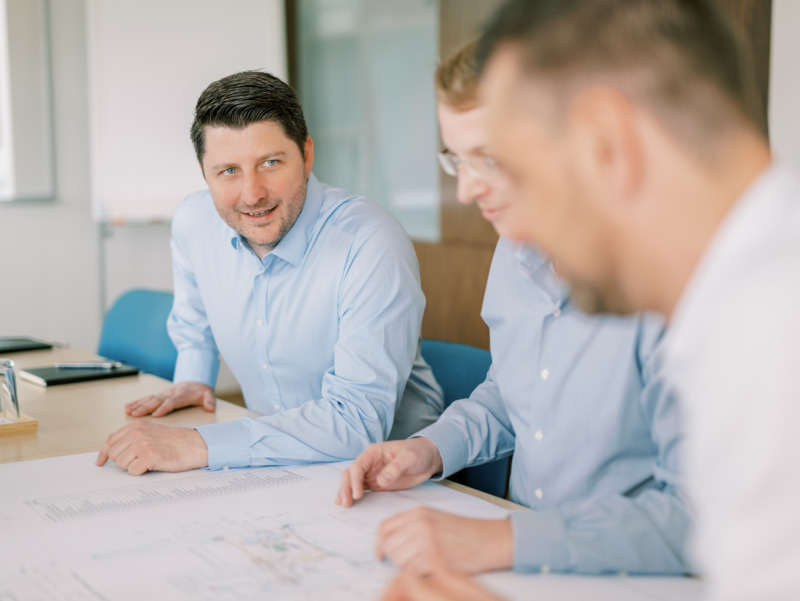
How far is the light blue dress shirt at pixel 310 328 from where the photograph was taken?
5.12 feet

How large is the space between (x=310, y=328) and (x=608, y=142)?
1.32m

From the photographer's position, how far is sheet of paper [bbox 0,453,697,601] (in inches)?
39.2

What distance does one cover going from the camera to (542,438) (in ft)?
4.61

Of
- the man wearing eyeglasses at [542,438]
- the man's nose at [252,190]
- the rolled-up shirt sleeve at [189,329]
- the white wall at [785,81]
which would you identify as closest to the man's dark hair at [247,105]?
the man's nose at [252,190]

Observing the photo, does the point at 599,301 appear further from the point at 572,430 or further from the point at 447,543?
the point at 572,430

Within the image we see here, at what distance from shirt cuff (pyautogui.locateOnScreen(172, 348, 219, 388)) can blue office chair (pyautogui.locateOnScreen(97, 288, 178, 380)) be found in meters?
0.33

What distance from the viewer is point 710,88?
2.11 ft

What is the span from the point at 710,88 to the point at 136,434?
1141 millimetres

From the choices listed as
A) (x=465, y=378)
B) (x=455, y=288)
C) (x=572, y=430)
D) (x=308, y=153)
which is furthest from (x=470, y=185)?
(x=455, y=288)

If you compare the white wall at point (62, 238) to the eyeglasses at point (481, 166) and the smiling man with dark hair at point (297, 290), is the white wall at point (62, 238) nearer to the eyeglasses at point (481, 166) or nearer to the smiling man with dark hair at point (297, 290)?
the smiling man with dark hair at point (297, 290)

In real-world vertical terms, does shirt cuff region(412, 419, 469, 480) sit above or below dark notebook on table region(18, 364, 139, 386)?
above

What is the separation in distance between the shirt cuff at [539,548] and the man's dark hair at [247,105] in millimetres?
1124

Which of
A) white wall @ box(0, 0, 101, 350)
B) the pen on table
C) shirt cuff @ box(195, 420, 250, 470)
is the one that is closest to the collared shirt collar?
shirt cuff @ box(195, 420, 250, 470)

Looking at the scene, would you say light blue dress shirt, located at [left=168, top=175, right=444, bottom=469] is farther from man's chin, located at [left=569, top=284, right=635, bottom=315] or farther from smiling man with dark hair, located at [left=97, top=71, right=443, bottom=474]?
man's chin, located at [left=569, top=284, right=635, bottom=315]
